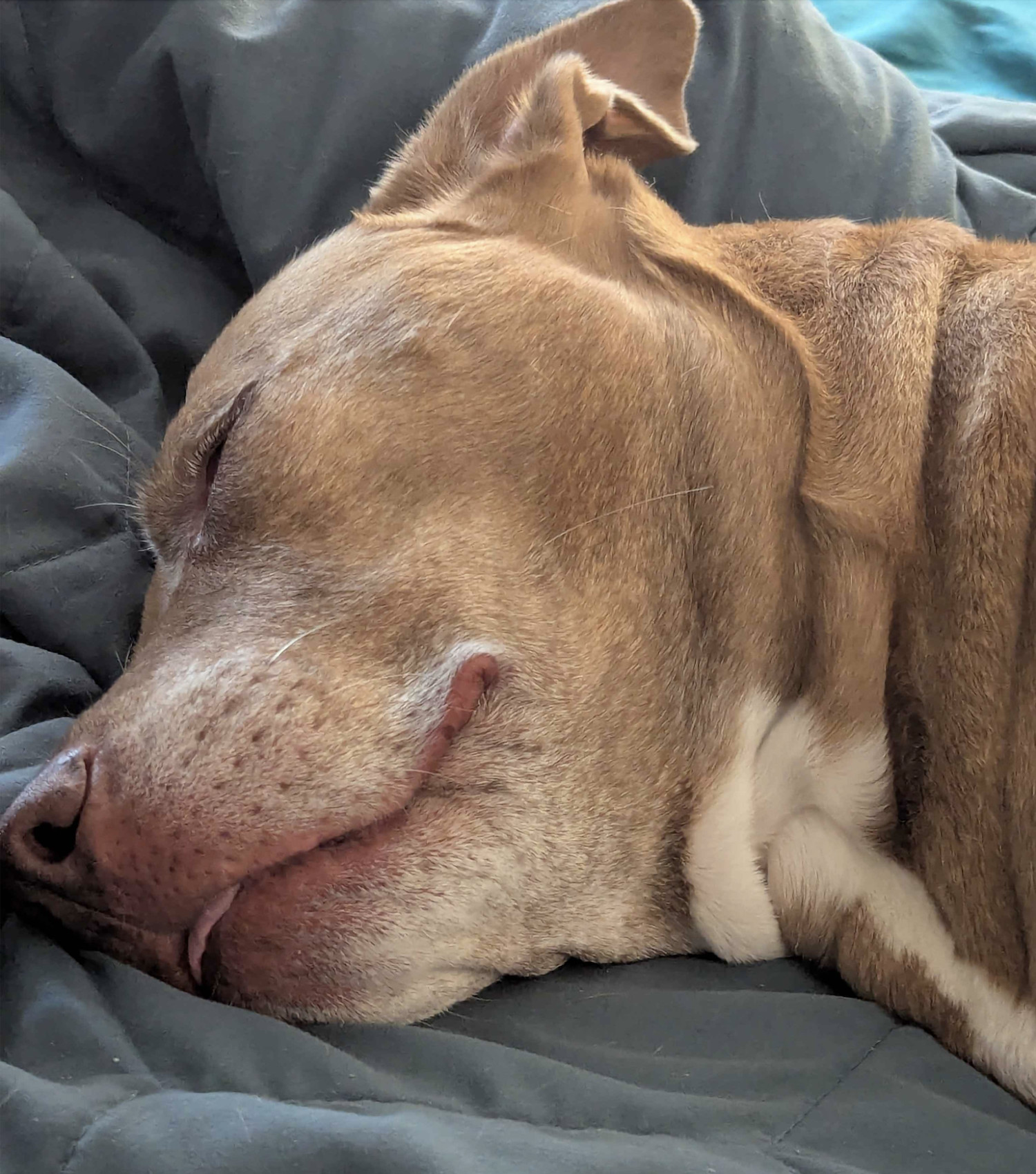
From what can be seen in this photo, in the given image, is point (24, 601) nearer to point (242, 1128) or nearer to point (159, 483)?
point (159, 483)

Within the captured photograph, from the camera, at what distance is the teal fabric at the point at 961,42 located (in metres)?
2.99

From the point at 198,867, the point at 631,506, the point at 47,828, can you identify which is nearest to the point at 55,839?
the point at 47,828

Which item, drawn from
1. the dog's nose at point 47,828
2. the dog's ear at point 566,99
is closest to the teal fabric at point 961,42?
the dog's ear at point 566,99

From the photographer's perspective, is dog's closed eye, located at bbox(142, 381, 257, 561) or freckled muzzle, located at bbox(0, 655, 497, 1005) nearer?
freckled muzzle, located at bbox(0, 655, 497, 1005)

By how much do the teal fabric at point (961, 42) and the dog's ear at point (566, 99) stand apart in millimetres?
1451

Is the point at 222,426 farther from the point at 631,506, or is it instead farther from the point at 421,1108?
the point at 421,1108

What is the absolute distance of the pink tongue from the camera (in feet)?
3.84

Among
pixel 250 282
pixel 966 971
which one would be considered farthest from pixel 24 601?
pixel 966 971

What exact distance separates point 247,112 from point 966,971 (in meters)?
1.90

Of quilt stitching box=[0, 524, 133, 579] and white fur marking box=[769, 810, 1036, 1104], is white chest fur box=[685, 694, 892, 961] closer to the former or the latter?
white fur marking box=[769, 810, 1036, 1104]

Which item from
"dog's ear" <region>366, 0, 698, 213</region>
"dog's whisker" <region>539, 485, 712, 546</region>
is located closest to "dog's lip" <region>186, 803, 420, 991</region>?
"dog's whisker" <region>539, 485, 712, 546</region>

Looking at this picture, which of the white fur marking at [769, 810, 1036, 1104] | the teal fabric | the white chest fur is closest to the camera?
the white fur marking at [769, 810, 1036, 1104]

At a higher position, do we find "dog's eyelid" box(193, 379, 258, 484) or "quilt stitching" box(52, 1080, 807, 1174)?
"dog's eyelid" box(193, 379, 258, 484)

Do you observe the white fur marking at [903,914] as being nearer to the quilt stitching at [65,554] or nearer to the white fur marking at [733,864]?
the white fur marking at [733,864]
